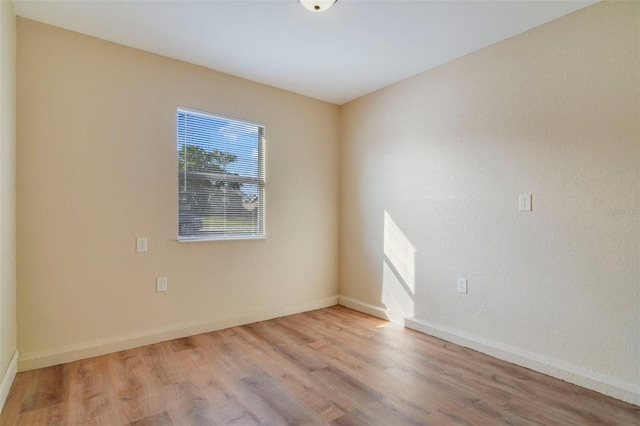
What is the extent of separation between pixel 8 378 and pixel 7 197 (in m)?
1.16

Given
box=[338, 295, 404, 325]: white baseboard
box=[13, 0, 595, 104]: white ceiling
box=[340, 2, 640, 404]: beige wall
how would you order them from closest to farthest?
box=[340, 2, 640, 404]: beige wall, box=[13, 0, 595, 104]: white ceiling, box=[338, 295, 404, 325]: white baseboard

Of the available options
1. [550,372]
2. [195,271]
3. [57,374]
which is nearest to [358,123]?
[195,271]

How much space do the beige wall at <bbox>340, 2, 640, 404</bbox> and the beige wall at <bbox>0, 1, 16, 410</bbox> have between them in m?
3.13

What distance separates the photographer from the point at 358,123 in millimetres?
3986

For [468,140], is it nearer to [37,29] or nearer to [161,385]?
[161,385]

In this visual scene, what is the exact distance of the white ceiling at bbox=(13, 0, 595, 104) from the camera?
2242mm

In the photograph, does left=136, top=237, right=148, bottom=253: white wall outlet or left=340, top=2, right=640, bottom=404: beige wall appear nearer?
left=340, top=2, right=640, bottom=404: beige wall

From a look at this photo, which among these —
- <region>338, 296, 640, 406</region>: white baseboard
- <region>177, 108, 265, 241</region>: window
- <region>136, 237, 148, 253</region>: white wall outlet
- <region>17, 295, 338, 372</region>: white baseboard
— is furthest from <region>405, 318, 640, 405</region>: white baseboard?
<region>136, 237, 148, 253</region>: white wall outlet

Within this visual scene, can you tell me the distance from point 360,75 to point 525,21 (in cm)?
144

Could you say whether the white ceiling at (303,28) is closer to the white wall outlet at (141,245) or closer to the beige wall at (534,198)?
the beige wall at (534,198)

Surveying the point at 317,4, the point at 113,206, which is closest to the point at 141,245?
the point at 113,206

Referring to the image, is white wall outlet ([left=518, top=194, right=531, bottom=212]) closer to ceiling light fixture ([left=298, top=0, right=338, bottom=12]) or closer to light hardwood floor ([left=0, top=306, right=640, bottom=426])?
light hardwood floor ([left=0, top=306, right=640, bottom=426])

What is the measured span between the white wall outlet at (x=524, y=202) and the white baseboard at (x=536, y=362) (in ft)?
3.56

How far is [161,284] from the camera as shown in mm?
2934
